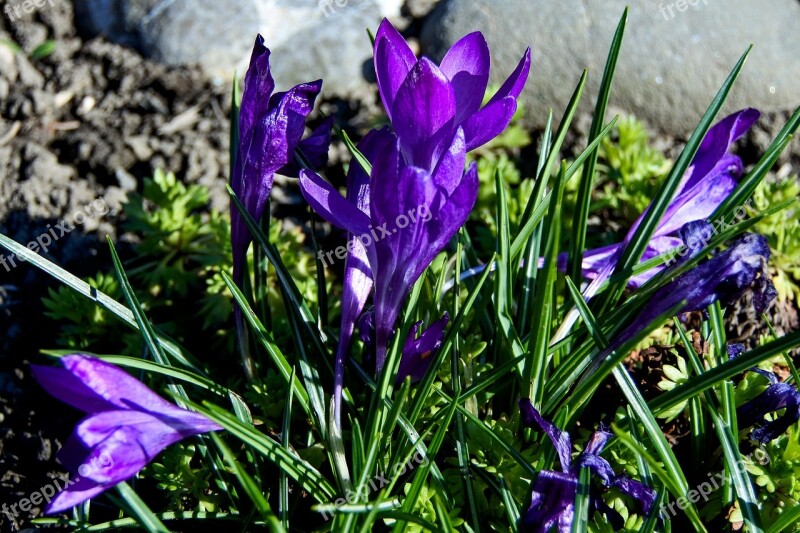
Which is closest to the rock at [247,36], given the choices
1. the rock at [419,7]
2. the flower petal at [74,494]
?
the rock at [419,7]

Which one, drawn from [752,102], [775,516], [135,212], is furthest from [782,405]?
[752,102]

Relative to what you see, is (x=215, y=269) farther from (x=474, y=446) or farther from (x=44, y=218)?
(x=474, y=446)

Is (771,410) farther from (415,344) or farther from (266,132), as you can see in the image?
(266,132)

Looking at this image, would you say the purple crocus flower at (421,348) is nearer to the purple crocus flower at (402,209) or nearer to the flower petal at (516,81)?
the purple crocus flower at (402,209)

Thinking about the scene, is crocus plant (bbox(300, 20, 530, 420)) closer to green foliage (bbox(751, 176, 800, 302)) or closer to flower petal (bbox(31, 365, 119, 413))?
flower petal (bbox(31, 365, 119, 413))

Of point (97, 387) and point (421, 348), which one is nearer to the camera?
point (97, 387)

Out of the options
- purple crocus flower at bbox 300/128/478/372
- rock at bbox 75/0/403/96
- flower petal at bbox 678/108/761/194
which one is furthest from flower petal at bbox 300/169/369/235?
rock at bbox 75/0/403/96

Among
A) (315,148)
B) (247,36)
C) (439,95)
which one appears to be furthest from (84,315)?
(247,36)
